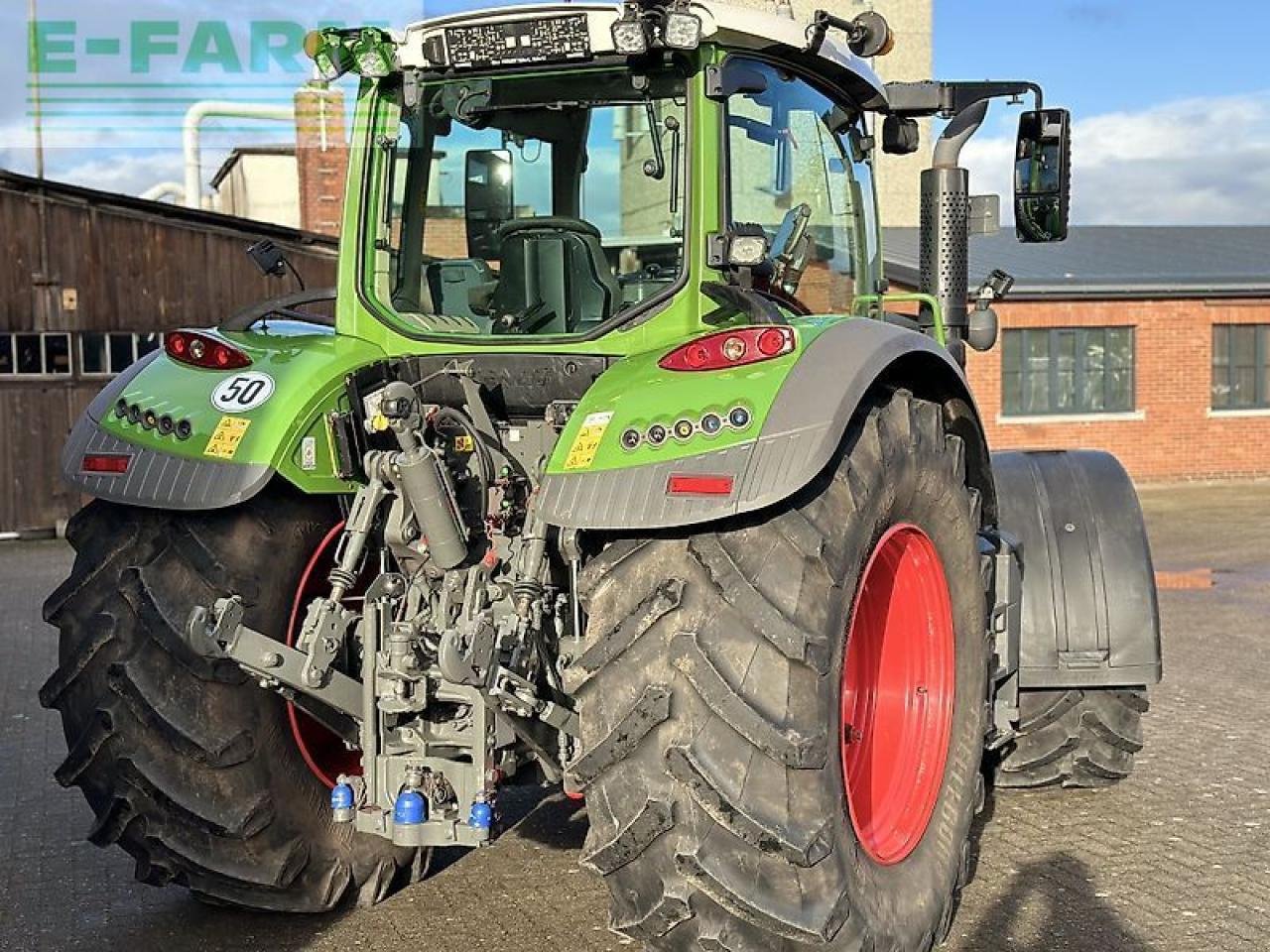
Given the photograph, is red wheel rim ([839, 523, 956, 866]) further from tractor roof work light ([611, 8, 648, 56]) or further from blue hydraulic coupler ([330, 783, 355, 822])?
tractor roof work light ([611, 8, 648, 56])

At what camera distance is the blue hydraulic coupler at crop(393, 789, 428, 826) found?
4.19 meters

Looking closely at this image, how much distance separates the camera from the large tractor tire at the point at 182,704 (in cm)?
447

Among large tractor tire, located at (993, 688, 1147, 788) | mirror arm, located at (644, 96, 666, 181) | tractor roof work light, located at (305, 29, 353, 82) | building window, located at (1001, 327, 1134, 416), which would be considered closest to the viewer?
mirror arm, located at (644, 96, 666, 181)

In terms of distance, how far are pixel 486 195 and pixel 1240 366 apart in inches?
843

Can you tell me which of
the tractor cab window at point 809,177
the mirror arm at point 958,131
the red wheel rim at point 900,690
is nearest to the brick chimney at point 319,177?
the mirror arm at point 958,131

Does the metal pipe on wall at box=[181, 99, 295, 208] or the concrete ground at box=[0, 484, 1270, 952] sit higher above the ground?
the metal pipe on wall at box=[181, 99, 295, 208]

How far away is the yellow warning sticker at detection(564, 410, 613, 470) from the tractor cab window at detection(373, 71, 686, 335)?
0.78 meters

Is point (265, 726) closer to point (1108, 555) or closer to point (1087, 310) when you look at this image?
point (1108, 555)

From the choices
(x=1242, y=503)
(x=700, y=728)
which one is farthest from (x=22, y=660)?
(x=1242, y=503)

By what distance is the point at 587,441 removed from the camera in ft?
12.4

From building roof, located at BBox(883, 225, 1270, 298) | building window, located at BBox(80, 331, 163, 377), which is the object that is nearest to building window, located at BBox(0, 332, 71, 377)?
building window, located at BBox(80, 331, 163, 377)

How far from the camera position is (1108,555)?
596 centimetres

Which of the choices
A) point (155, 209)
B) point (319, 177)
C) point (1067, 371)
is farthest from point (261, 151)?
point (1067, 371)

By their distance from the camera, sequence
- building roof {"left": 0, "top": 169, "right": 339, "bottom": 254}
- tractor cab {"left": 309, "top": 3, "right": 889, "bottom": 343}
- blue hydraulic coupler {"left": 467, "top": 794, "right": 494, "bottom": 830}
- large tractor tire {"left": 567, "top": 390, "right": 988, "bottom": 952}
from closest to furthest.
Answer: large tractor tire {"left": 567, "top": 390, "right": 988, "bottom": 952}
blue hydraulic coupler {"left": 467, "top": 794, "right": 494, "bottom": 830}
tractor cab {"left": 309, "top": 3, "right": 889, "bottom": 343}
building roof {"left": 0, "top": 169, "right": 339, "bottom": 254}
